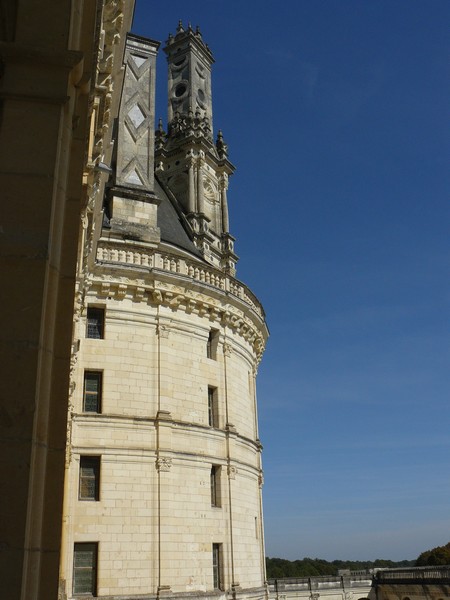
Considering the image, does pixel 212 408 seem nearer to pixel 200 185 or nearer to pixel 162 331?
pixel 162 331

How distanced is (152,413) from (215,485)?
3.77m

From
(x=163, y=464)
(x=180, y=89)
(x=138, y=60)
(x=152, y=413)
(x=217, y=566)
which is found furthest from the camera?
(x=180, y=89)

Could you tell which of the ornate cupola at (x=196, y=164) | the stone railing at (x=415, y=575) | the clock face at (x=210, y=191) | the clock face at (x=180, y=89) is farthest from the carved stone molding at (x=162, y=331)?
the stone railing at (x=415, y=575)

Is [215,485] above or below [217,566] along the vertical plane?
above

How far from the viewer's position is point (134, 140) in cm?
2602

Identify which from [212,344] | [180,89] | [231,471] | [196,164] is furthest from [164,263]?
[180,89]

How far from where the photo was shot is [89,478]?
19188mm

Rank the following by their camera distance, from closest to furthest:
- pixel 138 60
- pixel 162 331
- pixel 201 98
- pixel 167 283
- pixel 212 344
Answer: pixel 162 331 < pixel 167 283 < pixel 212 344 < pixel 138 60 < pixel 201 98

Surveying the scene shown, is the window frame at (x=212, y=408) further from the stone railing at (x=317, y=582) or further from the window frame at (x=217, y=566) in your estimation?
the stone railing at (x=317, y=582)

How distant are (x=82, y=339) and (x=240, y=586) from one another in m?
9.86

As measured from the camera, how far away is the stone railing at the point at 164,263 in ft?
69.4

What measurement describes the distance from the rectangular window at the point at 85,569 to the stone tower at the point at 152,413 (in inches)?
1.2

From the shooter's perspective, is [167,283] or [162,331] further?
[167,283]

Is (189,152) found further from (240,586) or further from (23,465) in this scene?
(23,465)
